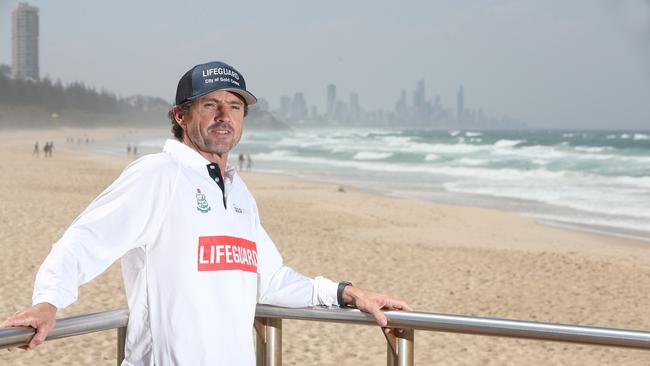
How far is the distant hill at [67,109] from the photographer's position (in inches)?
5413

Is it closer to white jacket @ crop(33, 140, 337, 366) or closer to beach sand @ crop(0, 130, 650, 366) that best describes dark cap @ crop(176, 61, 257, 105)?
white jacket @ crop(33, 140, 337, 366)

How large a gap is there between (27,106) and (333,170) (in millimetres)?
117054

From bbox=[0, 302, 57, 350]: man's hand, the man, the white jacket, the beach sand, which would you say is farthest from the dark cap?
the beach sand

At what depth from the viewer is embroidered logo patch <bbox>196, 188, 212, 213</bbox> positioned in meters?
1.81

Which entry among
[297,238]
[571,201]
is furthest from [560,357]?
[571,201]

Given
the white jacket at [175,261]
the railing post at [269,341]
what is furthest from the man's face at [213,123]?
the railing post at [269,341]

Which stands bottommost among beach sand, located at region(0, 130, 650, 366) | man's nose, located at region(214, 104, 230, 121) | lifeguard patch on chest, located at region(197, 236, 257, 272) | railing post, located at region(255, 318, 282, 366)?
beach sand, located at region(0, 130, 650, 366)

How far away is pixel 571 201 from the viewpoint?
22984 millimetres

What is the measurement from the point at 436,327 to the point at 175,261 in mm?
603

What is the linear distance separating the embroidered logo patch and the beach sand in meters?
4.63

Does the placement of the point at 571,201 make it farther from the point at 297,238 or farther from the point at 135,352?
the point at 135,352

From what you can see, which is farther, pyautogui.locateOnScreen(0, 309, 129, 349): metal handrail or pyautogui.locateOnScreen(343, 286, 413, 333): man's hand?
pyautogui.locateOnScreen(343, 286, 413, 333): man's hand

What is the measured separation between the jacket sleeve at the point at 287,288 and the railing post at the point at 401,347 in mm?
180

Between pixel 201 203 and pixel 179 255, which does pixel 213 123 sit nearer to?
pixel 201 203
